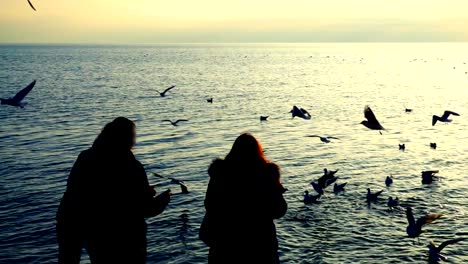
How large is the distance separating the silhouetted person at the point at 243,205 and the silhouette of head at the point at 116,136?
1004mm

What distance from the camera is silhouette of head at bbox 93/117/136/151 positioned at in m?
5.27

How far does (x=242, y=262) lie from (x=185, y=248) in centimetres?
1116

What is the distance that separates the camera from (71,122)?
40.7 metres

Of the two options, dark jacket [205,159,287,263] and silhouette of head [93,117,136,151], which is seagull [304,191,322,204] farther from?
silhouette of head [93,117,136,151]

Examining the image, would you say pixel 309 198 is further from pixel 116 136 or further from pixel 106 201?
pixel 116 136

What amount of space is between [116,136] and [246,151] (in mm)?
1425

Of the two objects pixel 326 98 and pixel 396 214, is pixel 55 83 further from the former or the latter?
pixel 396 214

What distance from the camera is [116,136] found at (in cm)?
527


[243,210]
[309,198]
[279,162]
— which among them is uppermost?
[243,210]

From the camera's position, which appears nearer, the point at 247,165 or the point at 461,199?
the point at 247,165

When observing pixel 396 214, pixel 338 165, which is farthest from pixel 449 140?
pixel 396 214

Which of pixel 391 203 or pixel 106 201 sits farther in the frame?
pixel 391 203

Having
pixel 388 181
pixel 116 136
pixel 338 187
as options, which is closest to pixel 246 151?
pixel 116 136

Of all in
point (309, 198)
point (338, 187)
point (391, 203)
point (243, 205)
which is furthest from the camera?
point (338, 187)
